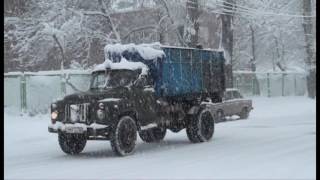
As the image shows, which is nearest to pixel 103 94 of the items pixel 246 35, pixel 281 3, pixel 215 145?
pixel 215 145

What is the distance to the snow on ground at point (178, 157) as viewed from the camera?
11883 millimetres

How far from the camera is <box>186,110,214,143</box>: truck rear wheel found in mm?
17547

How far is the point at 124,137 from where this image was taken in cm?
1470

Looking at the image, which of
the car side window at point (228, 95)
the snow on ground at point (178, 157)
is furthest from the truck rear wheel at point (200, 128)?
the car side window at point (228, 95)

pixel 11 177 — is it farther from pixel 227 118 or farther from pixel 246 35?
pixel 246 35

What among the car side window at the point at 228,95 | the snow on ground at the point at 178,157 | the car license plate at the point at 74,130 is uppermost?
the car side window at the point at 228,95

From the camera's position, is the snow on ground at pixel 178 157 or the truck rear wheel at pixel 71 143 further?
the truck rear wheel at pixel 71 143

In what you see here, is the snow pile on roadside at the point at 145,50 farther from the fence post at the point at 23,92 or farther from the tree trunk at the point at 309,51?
the tree trunk at the point at 309,51

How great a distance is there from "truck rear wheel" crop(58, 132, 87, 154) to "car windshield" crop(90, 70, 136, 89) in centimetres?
142

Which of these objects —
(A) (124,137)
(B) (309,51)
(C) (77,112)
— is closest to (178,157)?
(A) (124,137)

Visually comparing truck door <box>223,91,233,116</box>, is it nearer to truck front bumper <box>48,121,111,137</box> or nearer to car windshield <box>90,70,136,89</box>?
car windshield <box>90,70,136,89</box>

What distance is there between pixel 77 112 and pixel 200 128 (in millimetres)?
4183

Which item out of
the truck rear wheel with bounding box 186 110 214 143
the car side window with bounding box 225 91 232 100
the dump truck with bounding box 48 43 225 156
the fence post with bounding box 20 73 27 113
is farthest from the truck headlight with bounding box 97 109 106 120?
the car side window with bounding box 225 91 232 100

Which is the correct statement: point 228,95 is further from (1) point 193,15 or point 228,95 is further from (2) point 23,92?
(2) point 23,92
